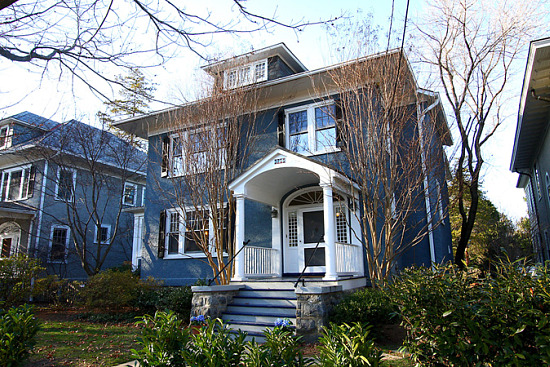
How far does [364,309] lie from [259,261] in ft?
11.5

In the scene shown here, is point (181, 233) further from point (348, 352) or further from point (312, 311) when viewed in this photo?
point (348, 352)

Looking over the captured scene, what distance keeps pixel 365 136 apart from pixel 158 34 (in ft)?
16.0

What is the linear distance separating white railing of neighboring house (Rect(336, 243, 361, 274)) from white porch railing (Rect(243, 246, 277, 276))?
208 cm

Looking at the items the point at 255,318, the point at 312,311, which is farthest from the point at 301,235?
the point at 312,311

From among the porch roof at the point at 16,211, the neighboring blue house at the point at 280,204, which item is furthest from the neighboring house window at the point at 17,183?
the neighboring blue house at the point at 280,204

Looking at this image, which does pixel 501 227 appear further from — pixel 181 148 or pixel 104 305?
pixel 104 305

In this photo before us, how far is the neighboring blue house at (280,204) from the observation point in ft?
27.0

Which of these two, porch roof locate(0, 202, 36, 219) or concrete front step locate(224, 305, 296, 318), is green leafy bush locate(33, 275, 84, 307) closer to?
porch roof locate(0, 202, 36, 219)

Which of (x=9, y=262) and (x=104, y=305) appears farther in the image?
(x=9, y=262)

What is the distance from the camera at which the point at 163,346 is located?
13.6 ft

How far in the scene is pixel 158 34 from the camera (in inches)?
203

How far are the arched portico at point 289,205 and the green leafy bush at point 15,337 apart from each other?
449 centimetres

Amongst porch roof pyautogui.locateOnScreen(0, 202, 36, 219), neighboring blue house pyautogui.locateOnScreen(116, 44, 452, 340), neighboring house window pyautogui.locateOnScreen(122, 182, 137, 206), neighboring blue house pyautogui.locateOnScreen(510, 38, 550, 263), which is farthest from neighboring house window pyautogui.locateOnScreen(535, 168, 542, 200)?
porch roof pyautogui.locateOnScreen(0, 202, 36, 219)

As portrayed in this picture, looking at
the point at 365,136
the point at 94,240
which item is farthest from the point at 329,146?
the point at 94,240
